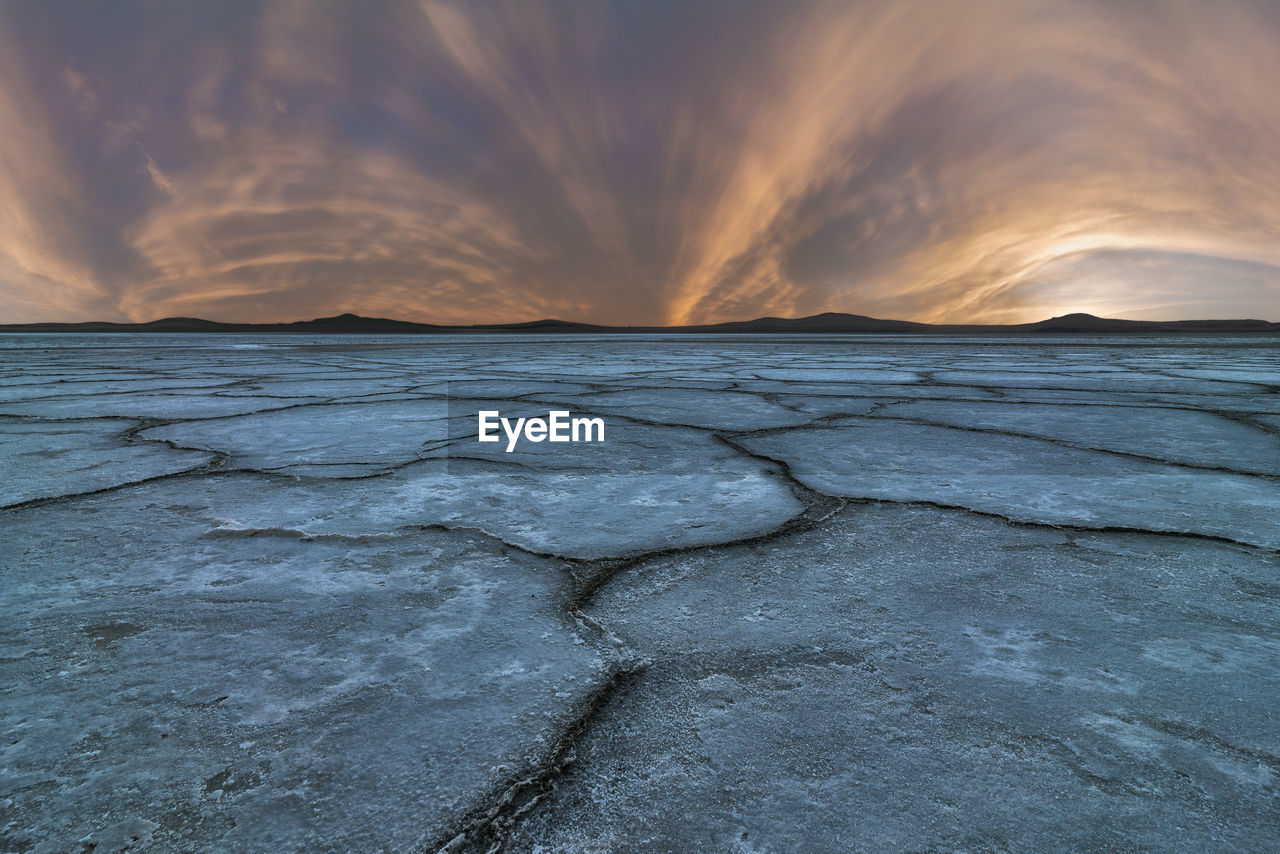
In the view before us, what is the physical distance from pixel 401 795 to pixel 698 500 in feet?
2.49

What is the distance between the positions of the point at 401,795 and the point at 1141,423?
229 centimetres

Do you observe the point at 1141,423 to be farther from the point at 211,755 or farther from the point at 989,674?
the point at 211,755

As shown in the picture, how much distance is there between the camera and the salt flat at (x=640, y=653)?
44cm

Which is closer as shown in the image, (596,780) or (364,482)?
(596,780)

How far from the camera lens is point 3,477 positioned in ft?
4.25

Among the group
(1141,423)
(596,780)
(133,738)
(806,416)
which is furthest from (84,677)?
(1141,423)

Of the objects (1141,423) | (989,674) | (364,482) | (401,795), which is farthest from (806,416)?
(401,795)

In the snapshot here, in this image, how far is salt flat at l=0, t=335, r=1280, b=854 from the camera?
440 mm

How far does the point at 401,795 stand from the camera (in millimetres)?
454

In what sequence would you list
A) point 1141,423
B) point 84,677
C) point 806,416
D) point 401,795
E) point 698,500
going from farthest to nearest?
point 806,416 → point 1141,423 → point 698,500 → point 84,677 → point 401,795

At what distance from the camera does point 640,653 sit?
633 mm

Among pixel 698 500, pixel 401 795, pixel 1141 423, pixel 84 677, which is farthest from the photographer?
pixel 1141 423

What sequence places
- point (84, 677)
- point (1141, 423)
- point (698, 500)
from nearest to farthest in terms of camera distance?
point (84, 677), point (698, 500), point (1141, 423)

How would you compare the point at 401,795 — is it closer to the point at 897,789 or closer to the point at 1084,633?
the point at 897,789
